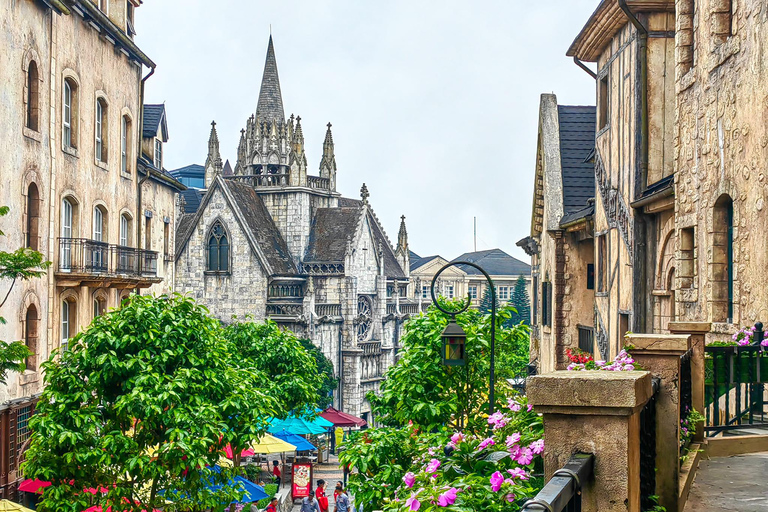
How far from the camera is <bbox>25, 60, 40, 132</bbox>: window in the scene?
23.4 m

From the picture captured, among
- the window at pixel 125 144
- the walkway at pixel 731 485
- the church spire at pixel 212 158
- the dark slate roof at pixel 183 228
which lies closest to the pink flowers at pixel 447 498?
the walkway at pixel 731 485

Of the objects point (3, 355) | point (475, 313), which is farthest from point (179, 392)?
point (475, 313)

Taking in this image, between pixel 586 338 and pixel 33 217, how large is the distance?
13.9 meters

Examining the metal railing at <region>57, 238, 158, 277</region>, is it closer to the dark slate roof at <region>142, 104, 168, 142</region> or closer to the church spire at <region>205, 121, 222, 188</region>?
the dark slate roof at <region>142, 104, 168, 142</region>

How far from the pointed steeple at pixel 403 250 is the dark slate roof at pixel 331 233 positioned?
10775 millimetres

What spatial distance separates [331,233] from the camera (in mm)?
71000

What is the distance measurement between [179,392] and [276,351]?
1674 cm

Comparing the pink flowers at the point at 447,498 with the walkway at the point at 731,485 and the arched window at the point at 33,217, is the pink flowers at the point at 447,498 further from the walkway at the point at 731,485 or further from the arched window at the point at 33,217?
the arched window at the point at 33,217

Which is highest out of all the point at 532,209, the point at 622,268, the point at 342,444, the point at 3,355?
the point at 532,209

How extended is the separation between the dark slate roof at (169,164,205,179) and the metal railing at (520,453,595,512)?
12837 cm

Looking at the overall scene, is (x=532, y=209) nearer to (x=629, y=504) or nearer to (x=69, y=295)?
(x=69, y=295)

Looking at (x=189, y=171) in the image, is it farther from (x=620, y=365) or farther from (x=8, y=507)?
(x=620, y=365)

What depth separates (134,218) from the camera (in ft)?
105

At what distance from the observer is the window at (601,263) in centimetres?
2127
